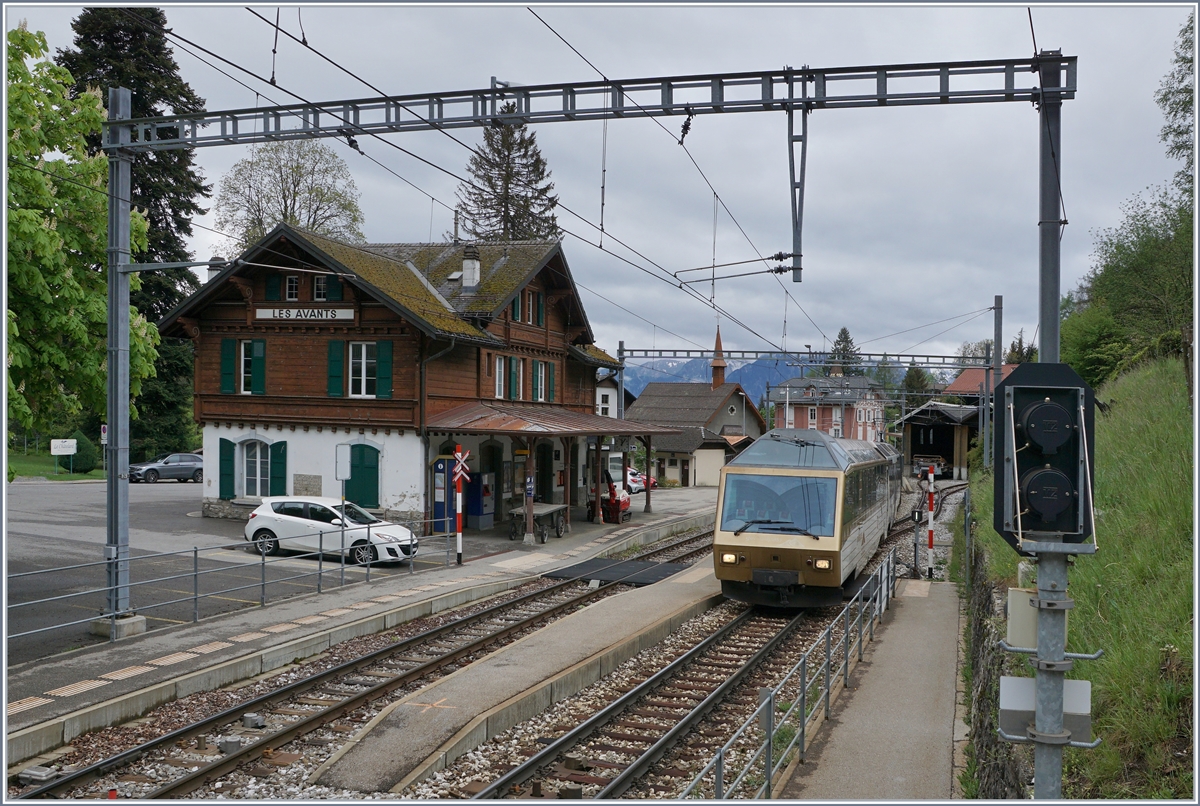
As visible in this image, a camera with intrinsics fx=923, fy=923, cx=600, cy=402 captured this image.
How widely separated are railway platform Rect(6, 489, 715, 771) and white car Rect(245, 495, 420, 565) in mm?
1130

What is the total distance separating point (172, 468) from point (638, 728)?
42.0 m

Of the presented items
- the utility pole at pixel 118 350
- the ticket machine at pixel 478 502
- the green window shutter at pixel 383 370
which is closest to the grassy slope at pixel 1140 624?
the utility pole at pixel 118 350

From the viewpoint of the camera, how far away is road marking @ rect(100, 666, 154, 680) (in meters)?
11.5

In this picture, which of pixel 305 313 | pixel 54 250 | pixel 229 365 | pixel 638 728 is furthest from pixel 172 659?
pixel 229 365

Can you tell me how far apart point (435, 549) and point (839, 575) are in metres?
12.5

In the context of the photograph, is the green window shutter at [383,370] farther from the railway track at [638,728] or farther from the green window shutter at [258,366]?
the railway track at [638,728]

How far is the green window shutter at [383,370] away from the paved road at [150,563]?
15.4ft

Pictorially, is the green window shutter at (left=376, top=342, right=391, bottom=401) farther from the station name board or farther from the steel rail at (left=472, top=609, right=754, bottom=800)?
the steel rail at (left=472, top=609, right=754, bottom=800)

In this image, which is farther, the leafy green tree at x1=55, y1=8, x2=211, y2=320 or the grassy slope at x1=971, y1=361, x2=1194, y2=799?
the leafy green tree at x1=55, y1=8, x2=211, y2=320

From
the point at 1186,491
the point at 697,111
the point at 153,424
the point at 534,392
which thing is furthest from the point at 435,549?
the point at 153,424

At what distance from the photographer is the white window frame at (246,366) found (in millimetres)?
29828

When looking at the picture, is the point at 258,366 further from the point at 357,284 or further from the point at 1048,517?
the point at 1048,517

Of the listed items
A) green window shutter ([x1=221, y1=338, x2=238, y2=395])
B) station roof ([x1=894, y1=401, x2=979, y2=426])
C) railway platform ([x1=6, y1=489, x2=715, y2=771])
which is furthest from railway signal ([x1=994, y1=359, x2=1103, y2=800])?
station roof ([x1=894, y1=401, x2=979, y2=426])

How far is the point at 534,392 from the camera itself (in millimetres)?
33719
